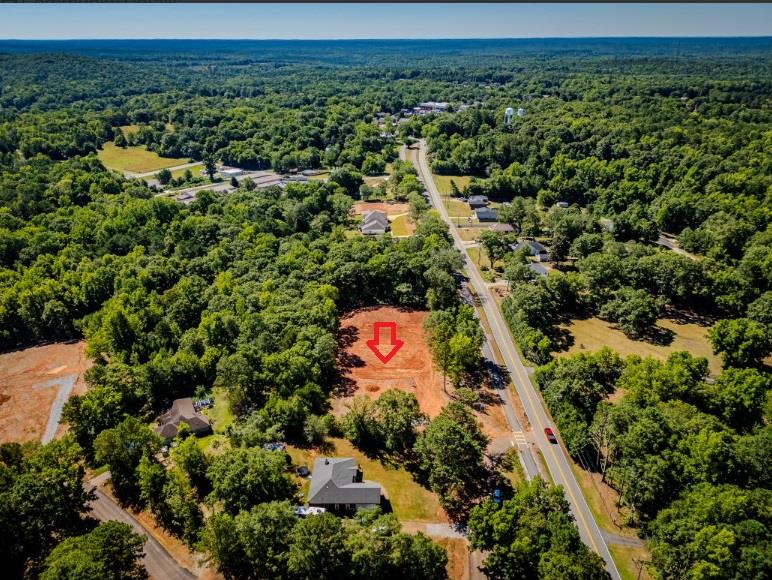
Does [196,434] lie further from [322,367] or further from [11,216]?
[11,216]

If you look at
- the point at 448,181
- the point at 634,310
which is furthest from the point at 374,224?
the point at 634,310

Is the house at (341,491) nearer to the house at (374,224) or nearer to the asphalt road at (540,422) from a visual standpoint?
the asphalt road at (540,422)

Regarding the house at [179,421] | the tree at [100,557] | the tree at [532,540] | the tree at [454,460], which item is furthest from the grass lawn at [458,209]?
the tree at [100,557]

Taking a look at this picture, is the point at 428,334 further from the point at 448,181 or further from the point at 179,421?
the point at 448,181

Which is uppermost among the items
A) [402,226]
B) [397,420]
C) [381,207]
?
[381,207]

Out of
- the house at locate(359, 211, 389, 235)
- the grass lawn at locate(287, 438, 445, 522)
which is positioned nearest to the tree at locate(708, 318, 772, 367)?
the grass lawn at locate(287, 438, 445, 522)

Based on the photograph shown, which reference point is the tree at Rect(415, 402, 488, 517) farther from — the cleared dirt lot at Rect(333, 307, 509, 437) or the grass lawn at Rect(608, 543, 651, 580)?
the grass lawn at Rect(608, 543, 651, 580)
